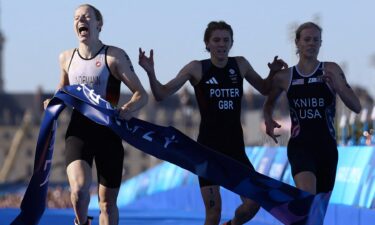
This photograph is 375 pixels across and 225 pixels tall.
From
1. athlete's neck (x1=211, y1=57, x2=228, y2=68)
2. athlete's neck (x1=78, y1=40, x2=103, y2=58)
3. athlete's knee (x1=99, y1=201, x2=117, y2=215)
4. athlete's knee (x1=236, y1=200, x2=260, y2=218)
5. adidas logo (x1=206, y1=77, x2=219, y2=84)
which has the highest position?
athlete's neck (x1=78, y1=40, x2=103, y2=58)

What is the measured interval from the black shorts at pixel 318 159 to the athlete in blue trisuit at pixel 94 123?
4.23 feet

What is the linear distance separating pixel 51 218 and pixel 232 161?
6.78 meters

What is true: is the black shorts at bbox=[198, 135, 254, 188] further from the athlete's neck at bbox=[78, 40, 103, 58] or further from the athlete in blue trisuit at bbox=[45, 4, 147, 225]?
the athlete's neck at bbox=[78, 40, 103, 58]

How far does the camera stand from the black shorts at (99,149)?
981cm

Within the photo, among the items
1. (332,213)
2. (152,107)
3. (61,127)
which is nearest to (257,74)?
(332,213)

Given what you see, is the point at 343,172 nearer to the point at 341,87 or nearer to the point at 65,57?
the point at 341,87

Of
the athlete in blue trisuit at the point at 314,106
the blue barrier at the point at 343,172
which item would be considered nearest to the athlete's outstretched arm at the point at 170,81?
the athlete in blue trisuit at the point at 314,106

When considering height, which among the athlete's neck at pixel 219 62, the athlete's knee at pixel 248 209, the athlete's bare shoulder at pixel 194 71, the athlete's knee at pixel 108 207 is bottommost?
Result: the athlete's knee at pixel 248 209

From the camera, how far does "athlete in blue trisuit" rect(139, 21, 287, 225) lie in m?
10.6

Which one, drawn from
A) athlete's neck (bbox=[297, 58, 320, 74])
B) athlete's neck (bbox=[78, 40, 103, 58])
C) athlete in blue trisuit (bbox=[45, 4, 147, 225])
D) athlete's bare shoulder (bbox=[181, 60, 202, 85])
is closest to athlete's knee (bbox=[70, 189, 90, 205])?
athlete in blue trisuit (bbox=[45, 4, 147, 225])

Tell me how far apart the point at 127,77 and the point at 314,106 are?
4.88ft

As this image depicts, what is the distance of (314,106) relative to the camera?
33.7ft

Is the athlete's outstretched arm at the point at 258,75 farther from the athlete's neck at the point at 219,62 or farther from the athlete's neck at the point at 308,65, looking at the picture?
the athlete's neck at the point at 308,65

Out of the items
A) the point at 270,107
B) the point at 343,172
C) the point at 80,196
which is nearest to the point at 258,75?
the point at 270,107
